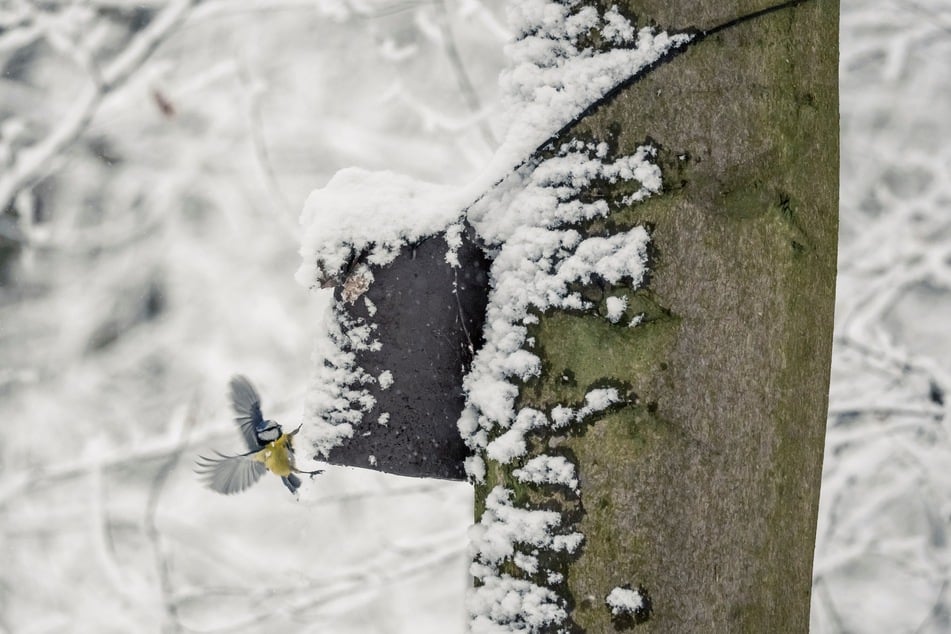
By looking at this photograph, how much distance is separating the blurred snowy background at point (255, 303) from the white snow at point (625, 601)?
267 cm

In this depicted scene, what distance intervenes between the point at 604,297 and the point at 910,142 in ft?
12.3

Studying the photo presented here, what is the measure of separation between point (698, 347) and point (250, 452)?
2.01ft

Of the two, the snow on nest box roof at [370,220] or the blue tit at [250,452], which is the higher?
the snow on nest box roof at [370,220]

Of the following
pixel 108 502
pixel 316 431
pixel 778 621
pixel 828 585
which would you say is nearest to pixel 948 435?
pixel 828 585

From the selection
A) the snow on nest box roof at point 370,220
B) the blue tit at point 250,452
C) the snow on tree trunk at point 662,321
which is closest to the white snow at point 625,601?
the snow on tree trunk at point 662,321

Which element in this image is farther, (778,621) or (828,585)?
(828,585)

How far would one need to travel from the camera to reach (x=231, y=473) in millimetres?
985

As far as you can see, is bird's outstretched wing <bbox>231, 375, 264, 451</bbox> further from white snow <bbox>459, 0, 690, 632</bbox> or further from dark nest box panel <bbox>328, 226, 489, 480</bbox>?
white snow <bbox>459, 0, 690, 632</bbox>

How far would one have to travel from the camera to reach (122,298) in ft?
13.7

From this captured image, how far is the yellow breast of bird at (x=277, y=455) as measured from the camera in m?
0.99

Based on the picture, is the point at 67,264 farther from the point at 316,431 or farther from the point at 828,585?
the point at 828,585

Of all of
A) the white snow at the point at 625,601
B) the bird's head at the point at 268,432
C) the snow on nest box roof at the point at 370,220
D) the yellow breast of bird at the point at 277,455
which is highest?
the snow on nest box roof at the point at 370,220

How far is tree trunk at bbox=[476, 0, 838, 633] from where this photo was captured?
65 centimetres

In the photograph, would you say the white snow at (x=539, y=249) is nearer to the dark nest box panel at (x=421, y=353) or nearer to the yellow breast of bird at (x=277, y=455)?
the dark nest box panel at (x=421, y=353)
